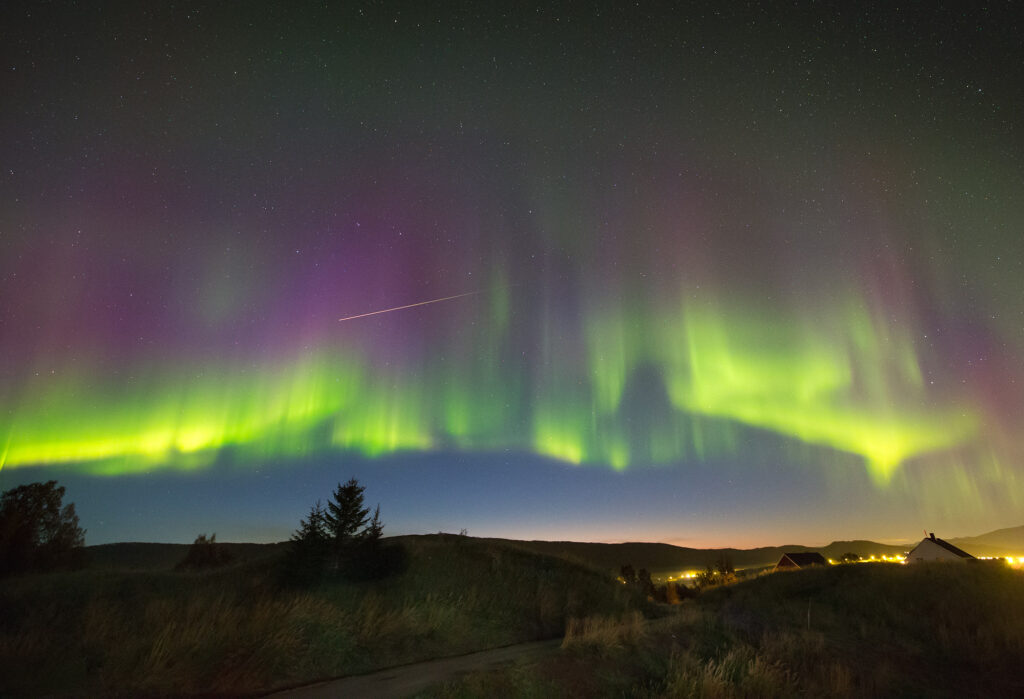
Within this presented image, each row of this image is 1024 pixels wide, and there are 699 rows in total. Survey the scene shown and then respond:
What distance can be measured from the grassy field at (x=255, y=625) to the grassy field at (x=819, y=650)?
152 inches

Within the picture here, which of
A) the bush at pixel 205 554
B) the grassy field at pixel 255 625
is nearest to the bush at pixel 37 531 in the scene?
the bush at pixel 205 554

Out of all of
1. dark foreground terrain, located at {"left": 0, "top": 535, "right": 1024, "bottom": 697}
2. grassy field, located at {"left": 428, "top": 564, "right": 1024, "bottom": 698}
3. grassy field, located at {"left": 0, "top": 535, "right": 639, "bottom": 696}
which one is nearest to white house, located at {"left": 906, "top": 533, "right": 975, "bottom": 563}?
dark foreground terrain, located at {"left": 0, "top": 535, "right": 1024, "bottom": 697}

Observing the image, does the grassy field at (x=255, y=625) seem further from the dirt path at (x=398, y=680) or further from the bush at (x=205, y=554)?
the bush at (x=205, y=554)

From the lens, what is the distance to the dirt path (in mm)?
9008

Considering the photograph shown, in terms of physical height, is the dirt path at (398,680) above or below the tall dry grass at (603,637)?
below

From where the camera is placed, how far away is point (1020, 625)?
18000mm

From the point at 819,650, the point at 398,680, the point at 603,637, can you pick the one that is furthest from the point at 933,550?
the point at 398,680

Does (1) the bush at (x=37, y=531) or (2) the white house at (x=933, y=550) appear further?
(2) the white house at (x=933, y=550)

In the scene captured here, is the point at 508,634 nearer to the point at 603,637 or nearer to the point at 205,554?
the point at 603,637

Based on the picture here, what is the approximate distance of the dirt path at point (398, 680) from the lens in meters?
9.01

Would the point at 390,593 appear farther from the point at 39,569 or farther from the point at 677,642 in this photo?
the point at 39,569

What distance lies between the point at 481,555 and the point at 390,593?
8.44 m

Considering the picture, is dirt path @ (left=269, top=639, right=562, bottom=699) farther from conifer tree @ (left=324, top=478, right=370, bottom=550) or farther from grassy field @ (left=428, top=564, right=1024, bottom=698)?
conifer tree @ (left=324, top=478, right=370, bottom=550)

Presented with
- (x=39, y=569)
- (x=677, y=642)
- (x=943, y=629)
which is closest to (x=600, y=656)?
(x=677, y=642)
